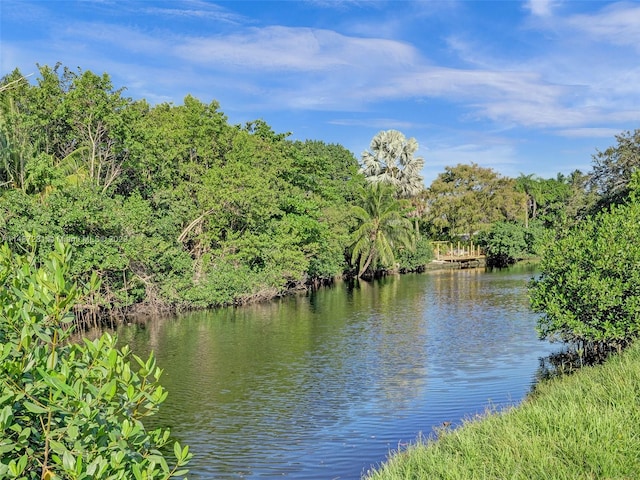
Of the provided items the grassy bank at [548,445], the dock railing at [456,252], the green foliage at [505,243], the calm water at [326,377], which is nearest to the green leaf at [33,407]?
the grassy bank at [548,445]

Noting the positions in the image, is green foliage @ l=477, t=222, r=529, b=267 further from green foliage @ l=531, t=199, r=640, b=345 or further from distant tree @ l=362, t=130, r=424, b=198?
green foliage @ l=531, t=199, r=640, b=345

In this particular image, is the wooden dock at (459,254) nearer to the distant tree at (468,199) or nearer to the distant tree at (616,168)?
the distant tree at (468,199)

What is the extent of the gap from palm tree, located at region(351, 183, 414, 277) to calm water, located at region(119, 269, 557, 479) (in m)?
16.7

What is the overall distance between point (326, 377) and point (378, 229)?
3305cm

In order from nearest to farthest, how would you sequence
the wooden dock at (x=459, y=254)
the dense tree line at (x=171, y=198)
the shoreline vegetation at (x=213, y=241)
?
the shoreline vegetation at (x=213, y=241) → the dense tree line at (x=171, y=198) → the wooden dock at (x=459, y=254)

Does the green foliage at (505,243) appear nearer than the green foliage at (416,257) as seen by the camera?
No

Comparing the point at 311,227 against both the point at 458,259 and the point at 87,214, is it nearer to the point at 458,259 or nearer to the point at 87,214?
the point at 87,214

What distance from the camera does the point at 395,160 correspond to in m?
70.4

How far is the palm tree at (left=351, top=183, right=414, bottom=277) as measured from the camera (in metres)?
48.9

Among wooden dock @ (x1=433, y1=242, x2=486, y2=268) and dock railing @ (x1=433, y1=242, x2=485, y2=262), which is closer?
wooden dock @ (x1=433, y1=242, x2=486, y2=268)

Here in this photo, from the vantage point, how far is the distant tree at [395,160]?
69.9 meters

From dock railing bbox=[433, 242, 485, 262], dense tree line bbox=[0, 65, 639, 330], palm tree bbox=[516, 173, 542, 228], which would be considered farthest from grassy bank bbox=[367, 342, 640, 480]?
palm tree bbox=[516, 173, 542, 228]

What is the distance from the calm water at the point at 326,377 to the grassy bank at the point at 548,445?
3.11 metres

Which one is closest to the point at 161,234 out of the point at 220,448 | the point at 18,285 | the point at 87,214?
the point at 87,214
